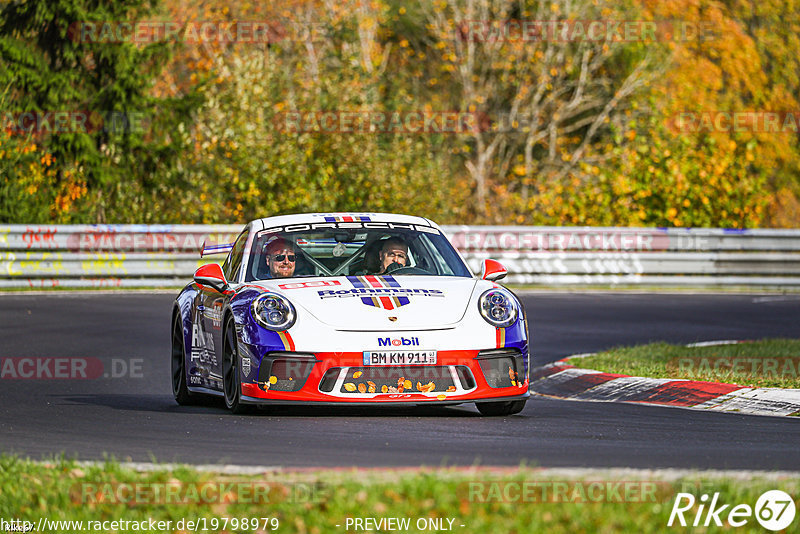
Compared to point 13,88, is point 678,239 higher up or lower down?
lower down

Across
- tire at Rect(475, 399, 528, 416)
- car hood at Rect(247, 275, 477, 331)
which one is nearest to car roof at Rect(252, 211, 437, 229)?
car hood at Rect(247, 275, 477, 331)

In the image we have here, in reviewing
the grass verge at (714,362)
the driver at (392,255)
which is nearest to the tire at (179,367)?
the driver at (392,255)

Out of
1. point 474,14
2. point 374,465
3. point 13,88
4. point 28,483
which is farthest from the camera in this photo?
point 474,14

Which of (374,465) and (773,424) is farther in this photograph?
(773,424)

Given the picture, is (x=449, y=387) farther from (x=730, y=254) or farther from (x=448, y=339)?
(x=730, y=254)

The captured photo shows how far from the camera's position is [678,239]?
2766 cm

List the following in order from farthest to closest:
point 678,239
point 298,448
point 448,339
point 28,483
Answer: point 678,239, point 448,339, point 298,448, point 28,483

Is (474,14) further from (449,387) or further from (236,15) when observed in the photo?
(449,387)

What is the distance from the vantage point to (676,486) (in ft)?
21.1

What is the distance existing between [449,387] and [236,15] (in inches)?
1532

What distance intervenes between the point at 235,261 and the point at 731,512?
6.04m

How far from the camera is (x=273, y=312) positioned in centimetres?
995

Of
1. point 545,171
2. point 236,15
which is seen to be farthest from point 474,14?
point 236,15

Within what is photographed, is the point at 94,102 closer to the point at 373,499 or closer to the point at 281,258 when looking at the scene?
the point at 281,258
